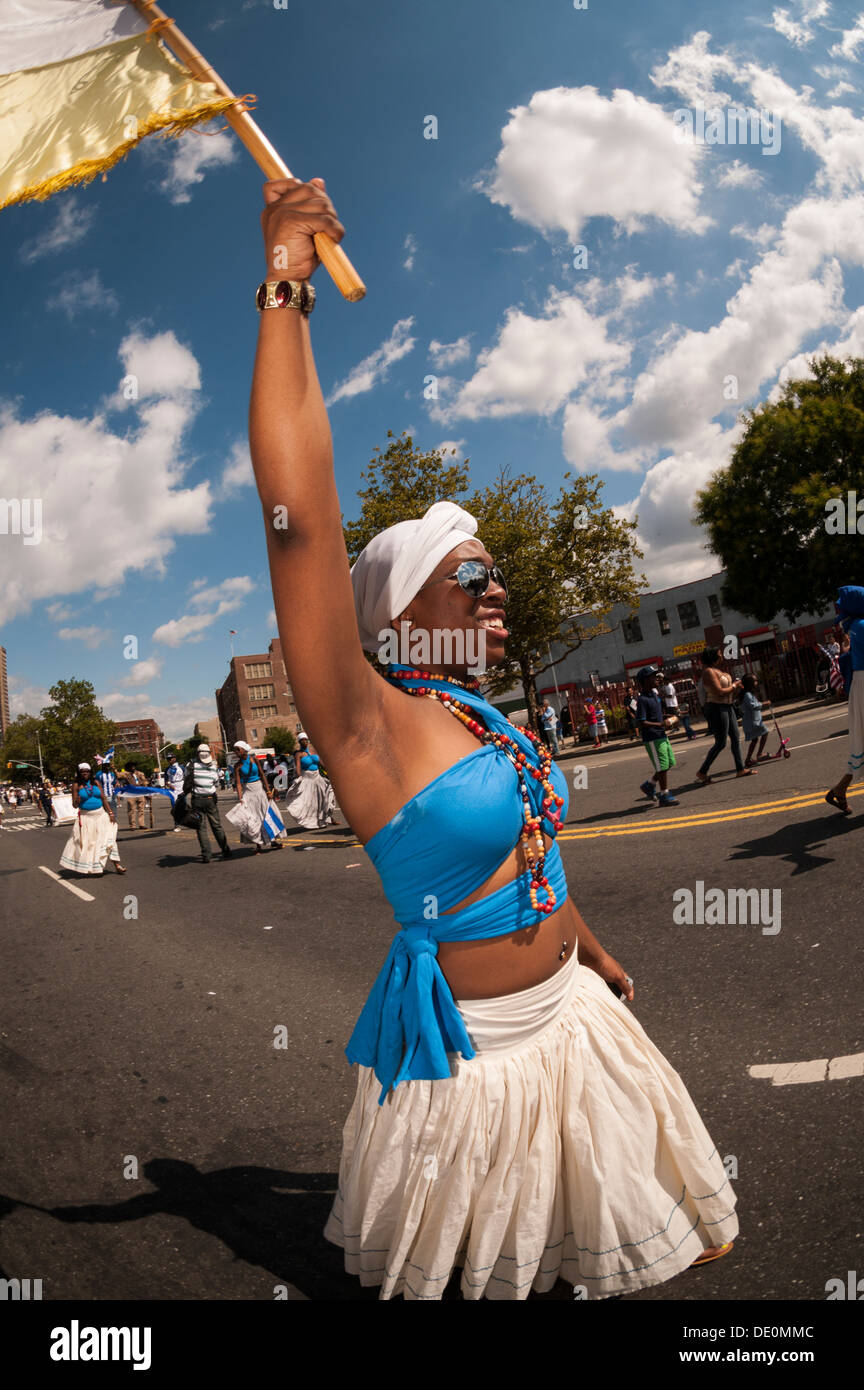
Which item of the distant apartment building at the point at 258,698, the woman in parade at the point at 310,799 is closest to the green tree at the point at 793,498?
the woman in parade at the point at 310,799

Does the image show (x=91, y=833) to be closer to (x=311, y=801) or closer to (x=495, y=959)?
(x=311, y=801)

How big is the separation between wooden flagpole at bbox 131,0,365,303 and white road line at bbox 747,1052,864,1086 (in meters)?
3.10

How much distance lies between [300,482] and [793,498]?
1343 inches

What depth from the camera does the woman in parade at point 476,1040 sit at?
1.55 metres

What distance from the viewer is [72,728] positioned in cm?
10681

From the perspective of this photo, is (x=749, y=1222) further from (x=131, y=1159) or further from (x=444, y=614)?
(x=131, y=1159)

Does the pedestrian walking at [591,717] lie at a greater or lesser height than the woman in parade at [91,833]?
greater

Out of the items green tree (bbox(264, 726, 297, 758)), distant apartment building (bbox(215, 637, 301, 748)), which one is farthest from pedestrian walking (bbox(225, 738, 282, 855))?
distant apartment building (bbox(215, 637, 301, 748))

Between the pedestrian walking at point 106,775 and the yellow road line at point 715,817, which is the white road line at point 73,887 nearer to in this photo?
the pedestrian walking at point 106,775

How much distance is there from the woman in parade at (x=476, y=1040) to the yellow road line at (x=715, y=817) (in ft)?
21.3

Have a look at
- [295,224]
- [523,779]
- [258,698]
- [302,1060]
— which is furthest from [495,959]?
[258,698]

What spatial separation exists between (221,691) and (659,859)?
474 ft

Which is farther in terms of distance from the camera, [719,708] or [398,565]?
[719,708]
